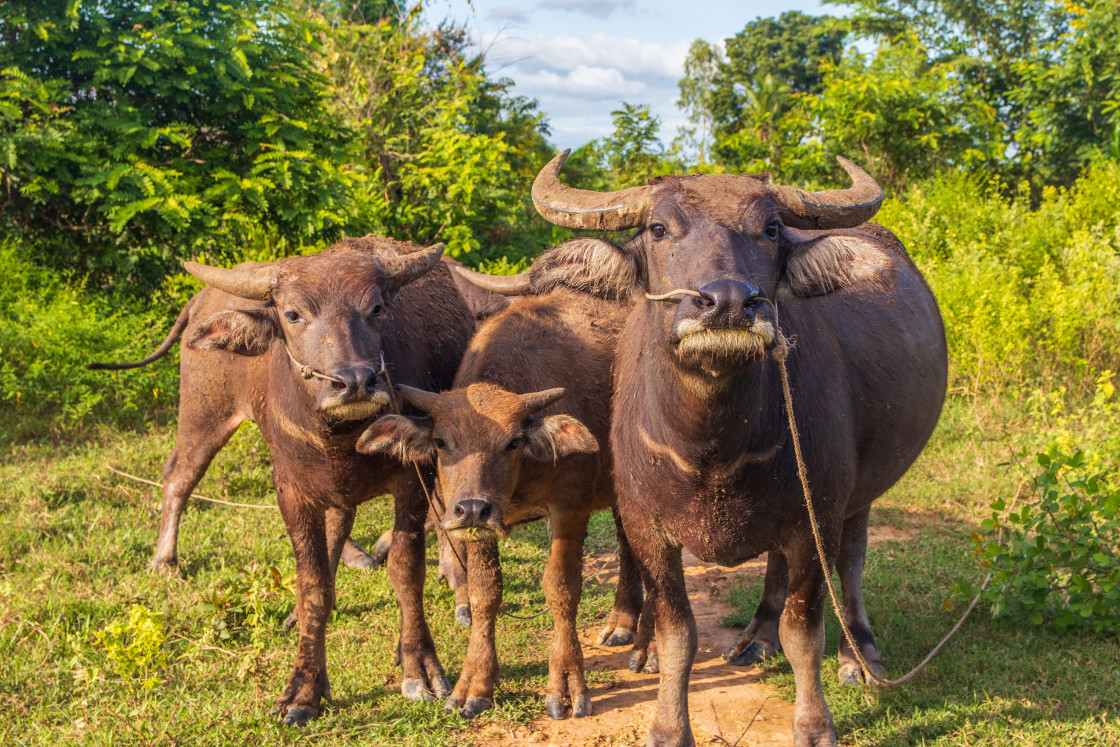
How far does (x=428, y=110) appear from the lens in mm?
10820

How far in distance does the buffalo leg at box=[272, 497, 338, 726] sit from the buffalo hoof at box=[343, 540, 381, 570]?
165 centimetres

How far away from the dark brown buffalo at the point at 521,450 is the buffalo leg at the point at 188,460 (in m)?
2.06

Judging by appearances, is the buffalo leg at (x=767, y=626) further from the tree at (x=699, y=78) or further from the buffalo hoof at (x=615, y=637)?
the tree at (x=699, y=78)

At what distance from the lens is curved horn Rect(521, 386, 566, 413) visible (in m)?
3.65

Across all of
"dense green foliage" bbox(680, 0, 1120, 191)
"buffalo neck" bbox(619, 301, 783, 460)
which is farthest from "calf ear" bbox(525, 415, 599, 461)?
"dense green foliage" bbox(680, 0, 1120, 191)

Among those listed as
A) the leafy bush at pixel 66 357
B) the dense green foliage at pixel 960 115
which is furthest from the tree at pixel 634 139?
the leafy bush at pixel 66 357

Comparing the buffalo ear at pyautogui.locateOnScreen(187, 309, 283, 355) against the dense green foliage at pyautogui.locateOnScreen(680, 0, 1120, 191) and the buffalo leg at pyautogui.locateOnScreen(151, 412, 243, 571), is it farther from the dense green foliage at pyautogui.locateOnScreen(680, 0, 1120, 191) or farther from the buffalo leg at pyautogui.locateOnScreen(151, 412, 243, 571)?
the dense green foliage at pyautogui.locateOnScreen(680, 0, 1120, 191)

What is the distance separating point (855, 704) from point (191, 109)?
7.74 metres

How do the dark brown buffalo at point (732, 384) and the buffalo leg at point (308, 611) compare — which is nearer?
the dark brown buffalo at point (732, 384)

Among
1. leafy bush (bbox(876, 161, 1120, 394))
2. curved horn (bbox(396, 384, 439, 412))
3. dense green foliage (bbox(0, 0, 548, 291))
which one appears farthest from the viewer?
leafy bush (bbox(876, 161, 1120, 394))

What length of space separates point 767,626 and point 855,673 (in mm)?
497

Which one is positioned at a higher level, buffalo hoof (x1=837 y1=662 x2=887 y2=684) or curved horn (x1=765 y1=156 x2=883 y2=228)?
curved horn (x1=765 y1=156 x2=883 y2=228)

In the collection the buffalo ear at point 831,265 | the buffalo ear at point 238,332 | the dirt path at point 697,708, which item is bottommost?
the dirt path at point 697,708

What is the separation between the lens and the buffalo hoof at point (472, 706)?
3660mm
